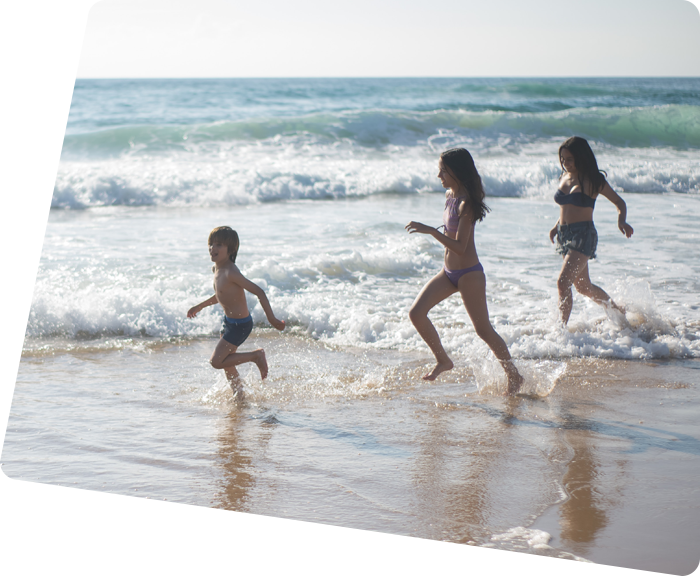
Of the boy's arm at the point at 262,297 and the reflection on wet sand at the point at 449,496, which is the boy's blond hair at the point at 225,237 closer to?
the boy's arm at the point at 262,297

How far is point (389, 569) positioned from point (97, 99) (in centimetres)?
3581

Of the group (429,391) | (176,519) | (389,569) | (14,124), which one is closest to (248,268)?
(429,391)

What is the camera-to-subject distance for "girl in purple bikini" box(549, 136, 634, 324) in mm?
5133

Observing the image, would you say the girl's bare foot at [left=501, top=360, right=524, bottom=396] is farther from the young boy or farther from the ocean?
the young boy

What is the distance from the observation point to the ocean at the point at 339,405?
105 inches

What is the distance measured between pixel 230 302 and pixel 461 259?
1617 millimetres

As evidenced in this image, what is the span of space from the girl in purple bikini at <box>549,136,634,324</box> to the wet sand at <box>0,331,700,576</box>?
804mm

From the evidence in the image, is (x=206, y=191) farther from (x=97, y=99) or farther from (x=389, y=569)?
(x=97, y=99)

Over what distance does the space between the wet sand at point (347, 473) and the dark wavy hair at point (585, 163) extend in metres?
1.48

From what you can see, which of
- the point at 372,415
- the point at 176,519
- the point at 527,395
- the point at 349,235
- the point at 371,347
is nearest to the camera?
the point at 176,519

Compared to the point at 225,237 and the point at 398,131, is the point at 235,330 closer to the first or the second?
the point at 225,237

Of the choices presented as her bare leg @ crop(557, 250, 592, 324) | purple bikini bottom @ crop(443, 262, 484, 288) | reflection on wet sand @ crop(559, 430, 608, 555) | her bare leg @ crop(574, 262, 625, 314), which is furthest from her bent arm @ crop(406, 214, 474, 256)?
her bare leg @ crop(574, 262, 625, 314)

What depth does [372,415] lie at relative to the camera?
165 inches

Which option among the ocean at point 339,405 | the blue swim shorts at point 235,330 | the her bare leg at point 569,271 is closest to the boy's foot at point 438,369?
the ocean at point 339,405
